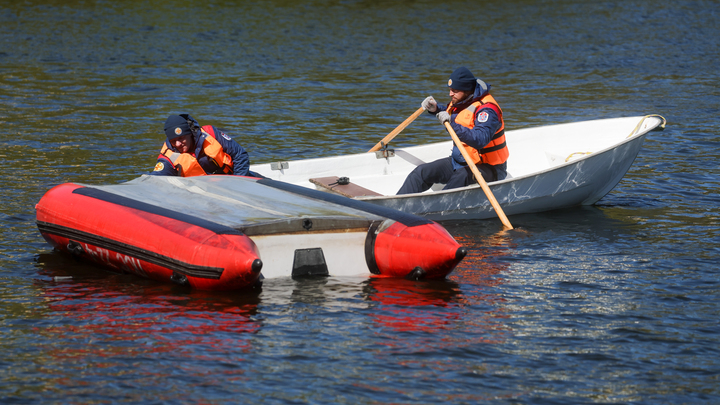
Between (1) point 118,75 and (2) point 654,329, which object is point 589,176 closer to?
(2) point 654,329

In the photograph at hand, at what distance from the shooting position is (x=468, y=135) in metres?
9.38

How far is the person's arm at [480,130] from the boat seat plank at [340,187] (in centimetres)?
117

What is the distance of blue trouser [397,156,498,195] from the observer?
989 cm

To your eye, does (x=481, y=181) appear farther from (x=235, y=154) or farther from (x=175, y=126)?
(x=175, y=126)

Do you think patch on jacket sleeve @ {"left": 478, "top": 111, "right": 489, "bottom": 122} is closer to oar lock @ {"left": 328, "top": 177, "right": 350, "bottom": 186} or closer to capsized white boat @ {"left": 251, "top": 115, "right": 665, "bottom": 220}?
capsized white boat @ {"left": 251, "top": 115, "right": 665, "bottom": 220}

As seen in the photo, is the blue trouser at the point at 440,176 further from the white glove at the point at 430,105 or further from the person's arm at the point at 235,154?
the person's arm at the point at 235,154

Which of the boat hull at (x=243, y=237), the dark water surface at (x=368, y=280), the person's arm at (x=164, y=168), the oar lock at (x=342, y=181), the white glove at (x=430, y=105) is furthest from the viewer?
the oar lock at (x=342, y=181)

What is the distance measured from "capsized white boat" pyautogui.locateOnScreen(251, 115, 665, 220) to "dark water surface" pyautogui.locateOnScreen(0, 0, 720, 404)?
272 millimetres

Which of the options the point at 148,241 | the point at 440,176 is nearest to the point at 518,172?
the point at 440,176

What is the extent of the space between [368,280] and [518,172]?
4.37m

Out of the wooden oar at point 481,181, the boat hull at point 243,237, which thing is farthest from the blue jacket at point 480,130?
the boat hull at point 243,237

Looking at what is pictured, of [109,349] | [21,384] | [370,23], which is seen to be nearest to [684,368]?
[109,349]

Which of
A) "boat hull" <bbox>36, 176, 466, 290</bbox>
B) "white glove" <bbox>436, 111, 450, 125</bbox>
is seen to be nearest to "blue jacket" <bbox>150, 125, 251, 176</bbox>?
"boat hull" <bbox>36, 176, 466, 290</bbox>

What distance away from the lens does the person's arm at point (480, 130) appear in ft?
30.8
